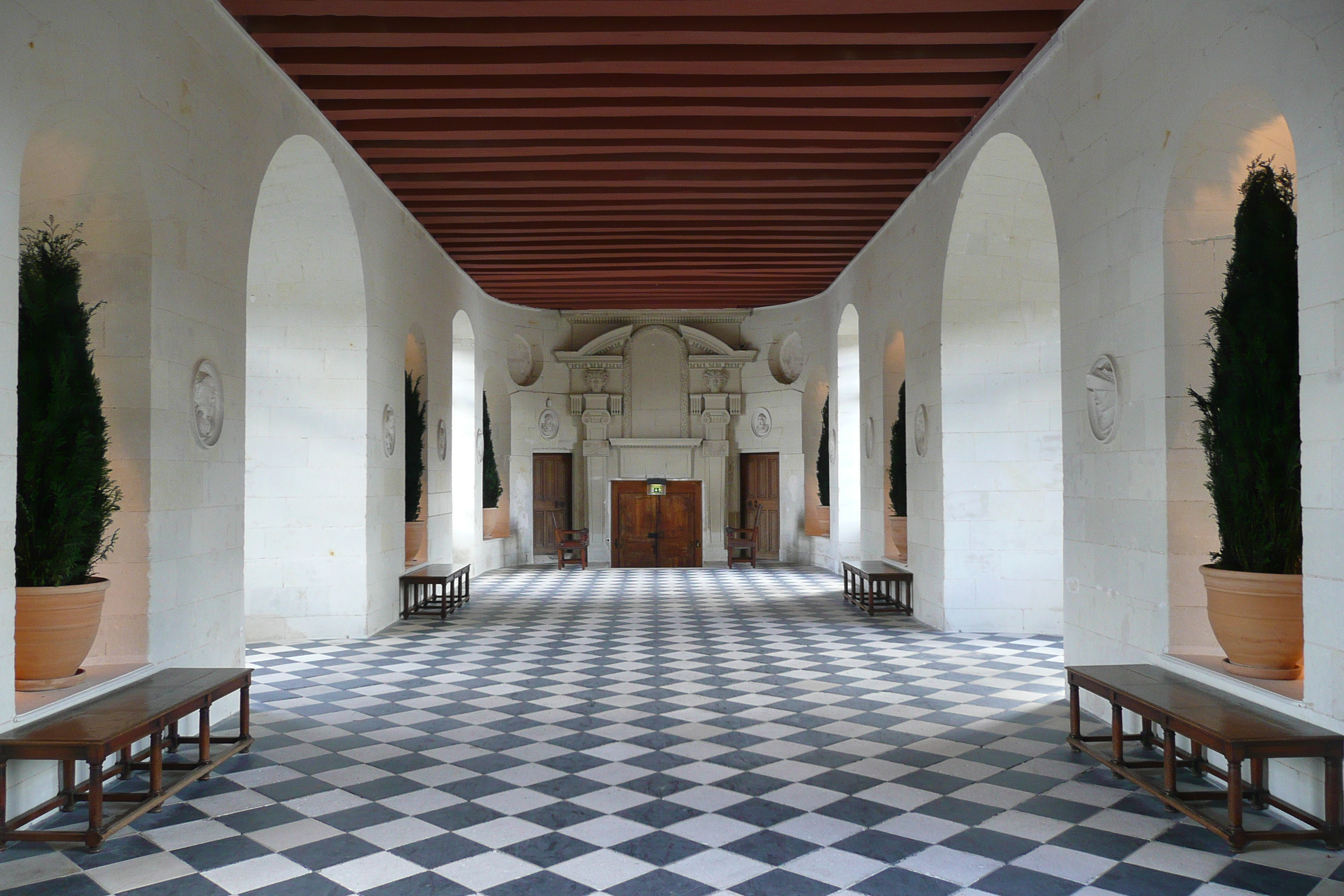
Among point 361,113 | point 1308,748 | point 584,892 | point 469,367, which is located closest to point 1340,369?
point 1308,748

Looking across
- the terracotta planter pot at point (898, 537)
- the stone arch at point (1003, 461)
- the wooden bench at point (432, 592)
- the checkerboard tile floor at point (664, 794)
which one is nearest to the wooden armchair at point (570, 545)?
the wooden bench at point (432, 592)

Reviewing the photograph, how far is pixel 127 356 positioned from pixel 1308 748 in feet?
17.2

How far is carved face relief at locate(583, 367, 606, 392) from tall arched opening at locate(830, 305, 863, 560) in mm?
4318

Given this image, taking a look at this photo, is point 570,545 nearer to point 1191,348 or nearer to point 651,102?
point 651,102

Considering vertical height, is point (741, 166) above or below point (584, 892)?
above

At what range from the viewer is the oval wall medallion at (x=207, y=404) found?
16.2ft

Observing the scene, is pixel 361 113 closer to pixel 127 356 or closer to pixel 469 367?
pixel 127 356

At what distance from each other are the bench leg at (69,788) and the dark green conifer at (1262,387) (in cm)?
492

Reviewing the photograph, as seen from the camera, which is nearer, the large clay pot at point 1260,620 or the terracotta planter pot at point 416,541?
the large clay pot at point 1260,620

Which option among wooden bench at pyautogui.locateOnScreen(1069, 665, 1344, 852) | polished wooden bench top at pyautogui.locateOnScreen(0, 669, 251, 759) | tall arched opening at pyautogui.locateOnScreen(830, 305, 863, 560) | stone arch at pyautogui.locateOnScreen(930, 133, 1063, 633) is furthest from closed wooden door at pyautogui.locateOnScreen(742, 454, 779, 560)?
polished wooden bench top at pyautogui.locateOnScreen(0, 669, 251, 759)

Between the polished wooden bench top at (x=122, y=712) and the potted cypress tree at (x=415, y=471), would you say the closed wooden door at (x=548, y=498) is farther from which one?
the polished wooden bench top at (x=122, y=712)

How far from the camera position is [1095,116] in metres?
5.12

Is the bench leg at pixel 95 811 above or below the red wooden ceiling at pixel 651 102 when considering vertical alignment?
below

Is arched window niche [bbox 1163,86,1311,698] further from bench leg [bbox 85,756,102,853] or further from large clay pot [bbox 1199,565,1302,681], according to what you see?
bench leg [bbox 85,756,102,853]
